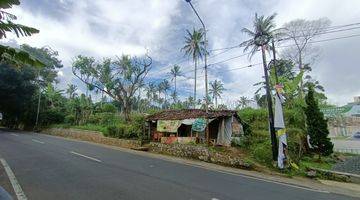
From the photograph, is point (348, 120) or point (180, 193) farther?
point (348, 120)

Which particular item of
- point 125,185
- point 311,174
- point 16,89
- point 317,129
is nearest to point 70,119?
point 16,89

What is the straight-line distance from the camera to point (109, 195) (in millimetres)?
8367

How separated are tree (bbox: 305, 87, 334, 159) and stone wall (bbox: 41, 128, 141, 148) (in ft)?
44.9

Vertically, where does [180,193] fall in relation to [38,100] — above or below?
below

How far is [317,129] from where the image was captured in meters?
23.6

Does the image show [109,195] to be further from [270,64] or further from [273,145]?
[270,64]

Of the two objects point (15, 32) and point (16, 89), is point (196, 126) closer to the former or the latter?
point (15, 32)

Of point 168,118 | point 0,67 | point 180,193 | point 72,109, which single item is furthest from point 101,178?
point 0,67

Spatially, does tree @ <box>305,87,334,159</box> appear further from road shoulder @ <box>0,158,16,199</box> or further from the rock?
road shoulder @ <box>0,158,16,199</box>

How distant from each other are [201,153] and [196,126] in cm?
326

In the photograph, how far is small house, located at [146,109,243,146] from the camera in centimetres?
2348

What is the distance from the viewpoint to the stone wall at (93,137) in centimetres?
2711

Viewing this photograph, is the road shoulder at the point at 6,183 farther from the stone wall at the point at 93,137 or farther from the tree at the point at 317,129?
the tree at the point at 317,129

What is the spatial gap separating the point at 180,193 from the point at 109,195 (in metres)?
1.98
